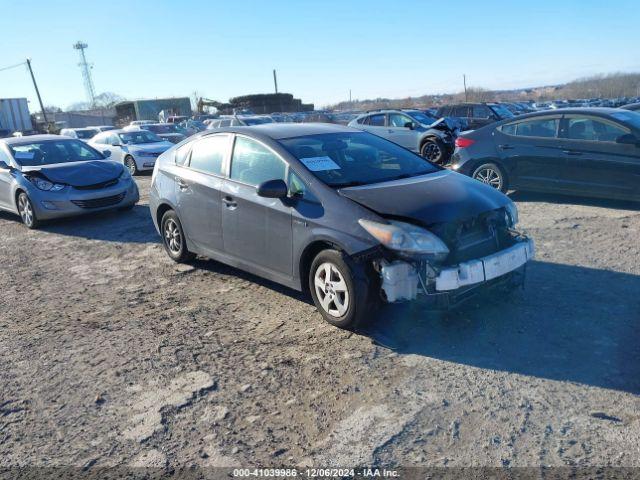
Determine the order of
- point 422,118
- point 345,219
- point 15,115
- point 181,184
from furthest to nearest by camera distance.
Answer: point 15,115, point 422,118, point 181,184, point 345,219

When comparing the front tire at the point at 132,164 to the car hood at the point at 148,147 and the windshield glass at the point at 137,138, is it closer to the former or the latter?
the car hood at the point at 148,147

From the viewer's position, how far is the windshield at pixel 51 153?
968 centimetres

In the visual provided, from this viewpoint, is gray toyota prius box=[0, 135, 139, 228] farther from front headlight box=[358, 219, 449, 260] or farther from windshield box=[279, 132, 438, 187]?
front headlight box=[358, 219, 449, 260]

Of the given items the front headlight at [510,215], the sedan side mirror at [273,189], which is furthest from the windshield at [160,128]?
the front headlight at [510,215]

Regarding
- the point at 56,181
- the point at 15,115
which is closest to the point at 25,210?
the point at 56,181

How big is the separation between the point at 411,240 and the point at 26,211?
778 centimetres

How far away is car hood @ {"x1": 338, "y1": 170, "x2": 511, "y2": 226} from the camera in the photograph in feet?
13.6

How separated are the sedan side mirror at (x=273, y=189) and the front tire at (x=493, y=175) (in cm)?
501

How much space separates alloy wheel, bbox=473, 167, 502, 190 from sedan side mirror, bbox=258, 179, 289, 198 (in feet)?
17.5

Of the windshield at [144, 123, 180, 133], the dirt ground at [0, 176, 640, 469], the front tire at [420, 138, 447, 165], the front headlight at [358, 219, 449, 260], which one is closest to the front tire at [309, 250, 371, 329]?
the dirt ground at [0, 176, 640, 469]

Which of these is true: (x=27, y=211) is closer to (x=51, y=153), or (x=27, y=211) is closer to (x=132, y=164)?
(x=51, y=153)

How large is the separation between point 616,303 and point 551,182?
408 cm

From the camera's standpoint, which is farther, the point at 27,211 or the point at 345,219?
the point at 27,211

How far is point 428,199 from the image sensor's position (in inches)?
171
